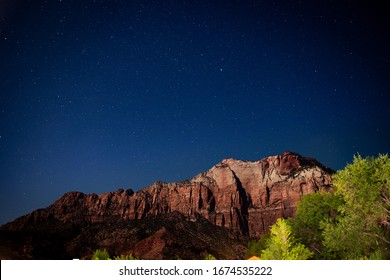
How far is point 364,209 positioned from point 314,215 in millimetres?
8923

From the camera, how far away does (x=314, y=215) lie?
67.8 ft

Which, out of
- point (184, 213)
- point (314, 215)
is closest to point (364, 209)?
Result: point (314, 215)

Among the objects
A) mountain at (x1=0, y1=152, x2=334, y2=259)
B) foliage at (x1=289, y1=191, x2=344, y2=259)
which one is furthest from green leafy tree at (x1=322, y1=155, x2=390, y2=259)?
mountain at (x1=0, y1=152, x2=334, y2=259)

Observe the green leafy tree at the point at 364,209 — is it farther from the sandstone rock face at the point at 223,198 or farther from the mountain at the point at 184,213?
the sandstone rock face at the point at 223,198

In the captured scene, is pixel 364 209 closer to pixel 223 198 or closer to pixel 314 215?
pixel 314 215

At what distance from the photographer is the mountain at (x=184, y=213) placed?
44.0 meters

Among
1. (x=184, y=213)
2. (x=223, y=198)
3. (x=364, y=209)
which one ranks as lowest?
(x=364, y=209)

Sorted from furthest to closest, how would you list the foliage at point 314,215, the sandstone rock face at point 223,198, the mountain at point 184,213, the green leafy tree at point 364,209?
the sandstone rock face at point 223,198 → the mountain at point 184,213 → the foliage at point 314,215 → the green leafy tree at point 364,209

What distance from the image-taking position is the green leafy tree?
38.9 feet

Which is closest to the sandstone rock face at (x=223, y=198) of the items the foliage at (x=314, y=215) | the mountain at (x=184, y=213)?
the mountain at (x=184, y=213)

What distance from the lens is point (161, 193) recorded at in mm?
79188

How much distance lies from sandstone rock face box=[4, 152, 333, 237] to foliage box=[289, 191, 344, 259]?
32054 mm

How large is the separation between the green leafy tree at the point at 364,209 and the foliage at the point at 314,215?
5778mm
